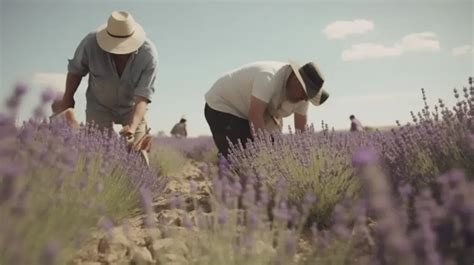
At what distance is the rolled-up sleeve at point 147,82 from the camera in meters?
3.73

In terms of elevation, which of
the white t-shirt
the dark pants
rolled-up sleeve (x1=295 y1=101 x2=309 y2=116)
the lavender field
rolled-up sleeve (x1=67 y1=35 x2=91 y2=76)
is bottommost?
the lavender field

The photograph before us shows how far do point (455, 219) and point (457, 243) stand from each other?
0.18m

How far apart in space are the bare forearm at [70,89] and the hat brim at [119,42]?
17.0 inches

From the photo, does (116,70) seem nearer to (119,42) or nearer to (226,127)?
(119,42)

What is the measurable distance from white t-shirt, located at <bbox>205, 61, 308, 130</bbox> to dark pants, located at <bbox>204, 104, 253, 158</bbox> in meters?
0.06

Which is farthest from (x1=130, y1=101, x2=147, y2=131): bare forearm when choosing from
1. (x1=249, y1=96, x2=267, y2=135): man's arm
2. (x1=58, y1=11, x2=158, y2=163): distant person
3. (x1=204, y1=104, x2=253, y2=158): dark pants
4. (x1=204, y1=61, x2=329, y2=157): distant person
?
(x1=204, y1=104, x2=253, y2=158): dark pants

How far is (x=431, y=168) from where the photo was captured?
8.75 feet

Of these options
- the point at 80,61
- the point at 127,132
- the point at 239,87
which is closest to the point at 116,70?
the point at 80,61

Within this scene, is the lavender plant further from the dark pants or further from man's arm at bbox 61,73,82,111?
the dark pants

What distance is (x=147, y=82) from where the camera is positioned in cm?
377

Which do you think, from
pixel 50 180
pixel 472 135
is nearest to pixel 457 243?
pixel 472 135

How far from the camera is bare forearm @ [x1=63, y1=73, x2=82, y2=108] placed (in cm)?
398

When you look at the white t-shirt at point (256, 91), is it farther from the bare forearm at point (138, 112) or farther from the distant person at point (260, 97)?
the bare forearm at point (138, 112)

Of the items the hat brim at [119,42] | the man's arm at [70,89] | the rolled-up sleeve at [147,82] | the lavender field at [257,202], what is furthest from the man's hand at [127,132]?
the man's arm at [70,89]
